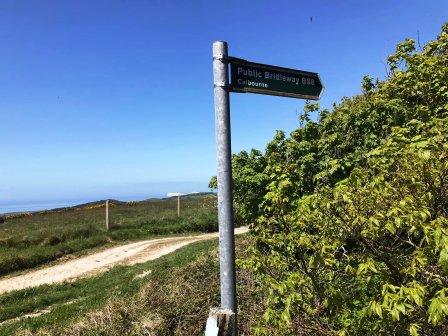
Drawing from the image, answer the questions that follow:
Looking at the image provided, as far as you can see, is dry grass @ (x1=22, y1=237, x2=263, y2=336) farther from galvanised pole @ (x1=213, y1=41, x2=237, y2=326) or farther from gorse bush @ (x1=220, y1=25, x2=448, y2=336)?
galvanised pole @ (x1=213, y1=41, x2=237, y2=326)

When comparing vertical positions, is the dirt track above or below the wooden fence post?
below

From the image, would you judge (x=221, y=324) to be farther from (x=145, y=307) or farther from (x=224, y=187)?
(x=145, y=307)

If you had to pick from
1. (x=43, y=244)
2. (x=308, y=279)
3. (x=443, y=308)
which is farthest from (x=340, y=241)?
(x=43, y=244)

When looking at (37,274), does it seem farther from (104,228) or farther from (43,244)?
(104,228)

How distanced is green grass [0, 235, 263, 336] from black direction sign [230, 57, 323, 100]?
444 cm

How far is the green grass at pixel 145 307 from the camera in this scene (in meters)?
8.23

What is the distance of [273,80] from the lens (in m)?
4.18

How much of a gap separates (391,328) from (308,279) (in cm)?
96

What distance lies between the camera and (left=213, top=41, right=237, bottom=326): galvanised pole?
3.67 m

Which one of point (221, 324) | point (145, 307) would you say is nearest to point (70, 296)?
point (145, 307)

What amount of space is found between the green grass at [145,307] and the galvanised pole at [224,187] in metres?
3.98

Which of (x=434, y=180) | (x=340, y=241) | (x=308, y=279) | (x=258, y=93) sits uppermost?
(x=258, y=93)

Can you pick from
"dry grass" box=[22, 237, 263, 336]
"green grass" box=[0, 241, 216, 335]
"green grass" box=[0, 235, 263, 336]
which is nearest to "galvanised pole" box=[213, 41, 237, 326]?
"green grass" box=[0, 235, 263, 336]

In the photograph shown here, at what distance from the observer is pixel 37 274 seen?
723 inches
